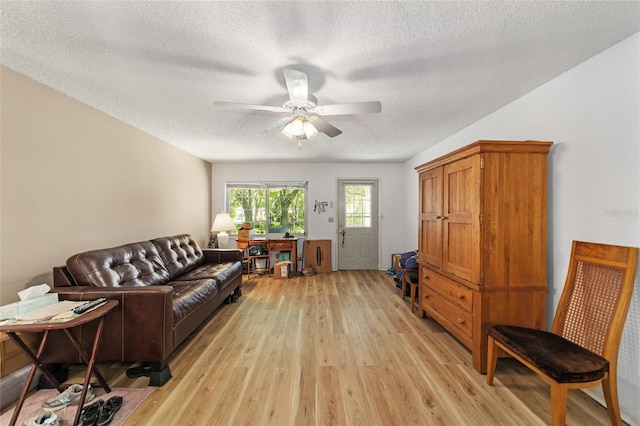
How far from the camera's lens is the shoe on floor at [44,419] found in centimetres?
144

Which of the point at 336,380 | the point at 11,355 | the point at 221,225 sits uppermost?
the point at 221,225

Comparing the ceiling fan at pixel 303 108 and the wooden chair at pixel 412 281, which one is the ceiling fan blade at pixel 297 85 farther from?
the wooden chair at pixel 412 281

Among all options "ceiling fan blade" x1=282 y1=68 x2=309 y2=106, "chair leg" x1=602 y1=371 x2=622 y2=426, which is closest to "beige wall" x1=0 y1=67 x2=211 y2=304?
"ceiling fan blade" x1=282 y1=68 x2=309 y2=106

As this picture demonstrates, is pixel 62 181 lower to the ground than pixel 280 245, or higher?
higher

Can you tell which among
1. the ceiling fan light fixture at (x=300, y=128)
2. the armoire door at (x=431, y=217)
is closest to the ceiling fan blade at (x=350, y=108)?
the ceiling fan light fixture at (x=300, y=128)

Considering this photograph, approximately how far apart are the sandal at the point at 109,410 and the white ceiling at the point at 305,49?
2342 mm

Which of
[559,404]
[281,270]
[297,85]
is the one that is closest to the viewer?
[559,404]

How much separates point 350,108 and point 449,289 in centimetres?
194

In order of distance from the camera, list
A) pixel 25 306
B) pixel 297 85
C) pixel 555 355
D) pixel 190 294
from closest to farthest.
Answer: pixel 555 355 → pixel 25 306 → pixel 297 85 → pixel 190 294

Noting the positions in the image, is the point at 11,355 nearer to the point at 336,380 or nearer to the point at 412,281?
the point at 336,380

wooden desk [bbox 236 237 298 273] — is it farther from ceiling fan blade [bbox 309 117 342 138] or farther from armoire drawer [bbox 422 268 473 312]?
ceiling fan blade [bbox 309 117 342 138]

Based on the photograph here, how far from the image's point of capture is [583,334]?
1670mm

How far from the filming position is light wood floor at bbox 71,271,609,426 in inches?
63.5

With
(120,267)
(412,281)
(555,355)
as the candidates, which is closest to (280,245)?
(412,281)
